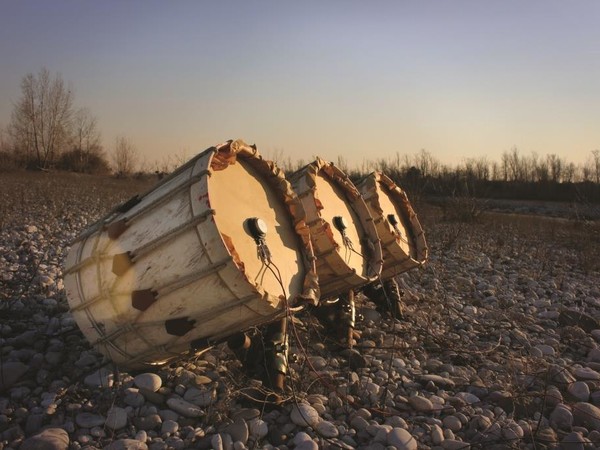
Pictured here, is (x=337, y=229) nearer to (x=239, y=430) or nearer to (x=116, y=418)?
(x=239, y=430)

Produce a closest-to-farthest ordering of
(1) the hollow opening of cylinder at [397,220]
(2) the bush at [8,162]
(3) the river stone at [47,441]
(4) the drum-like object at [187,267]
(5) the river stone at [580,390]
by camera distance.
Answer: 1. (3) the river stone at [47,441]
2. (4) the drum-like object at [187,267]
3. (5) the river stone at [580,390]
4. (1) the hollow opening of cylinder at [397,220]
5. (2) the bush at [8,162]

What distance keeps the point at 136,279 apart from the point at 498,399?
2.50 meters

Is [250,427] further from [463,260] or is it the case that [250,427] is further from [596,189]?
[596,189]

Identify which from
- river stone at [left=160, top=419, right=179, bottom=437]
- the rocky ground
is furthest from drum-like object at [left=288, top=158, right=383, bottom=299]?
river stone at [left=160, top=419, right=179, bottom=437]

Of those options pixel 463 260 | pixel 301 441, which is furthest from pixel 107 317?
pixel 463 260

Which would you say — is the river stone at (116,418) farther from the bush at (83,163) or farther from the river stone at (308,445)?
the bush at (83,163)

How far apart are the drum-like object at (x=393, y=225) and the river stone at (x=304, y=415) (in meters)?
2.16

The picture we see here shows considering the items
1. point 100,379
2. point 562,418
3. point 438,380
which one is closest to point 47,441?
point 100,379

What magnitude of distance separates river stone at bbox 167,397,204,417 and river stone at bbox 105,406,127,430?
27cm

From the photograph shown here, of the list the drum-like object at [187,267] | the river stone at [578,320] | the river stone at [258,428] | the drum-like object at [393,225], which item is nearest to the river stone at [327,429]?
the river stone at [258,428]

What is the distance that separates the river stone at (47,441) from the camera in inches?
91.7

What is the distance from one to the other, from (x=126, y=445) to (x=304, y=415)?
0.99m

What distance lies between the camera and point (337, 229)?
4.04 m

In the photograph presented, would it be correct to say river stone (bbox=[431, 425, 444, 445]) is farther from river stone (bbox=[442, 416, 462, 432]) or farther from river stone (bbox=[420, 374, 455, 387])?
river stone (bbox=[420, 374, 455, 387])
